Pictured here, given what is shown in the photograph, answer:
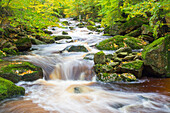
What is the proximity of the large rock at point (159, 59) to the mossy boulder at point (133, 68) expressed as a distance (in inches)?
15.0

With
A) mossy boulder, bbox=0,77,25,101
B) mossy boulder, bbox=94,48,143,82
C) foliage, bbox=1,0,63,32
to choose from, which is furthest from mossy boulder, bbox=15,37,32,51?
mossy boulder, bbox=0,77,25,101

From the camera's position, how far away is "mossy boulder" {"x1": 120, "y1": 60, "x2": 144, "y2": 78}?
522cm

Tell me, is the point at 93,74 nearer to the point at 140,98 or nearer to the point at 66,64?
the point at 66,64

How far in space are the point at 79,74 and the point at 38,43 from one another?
7.19m

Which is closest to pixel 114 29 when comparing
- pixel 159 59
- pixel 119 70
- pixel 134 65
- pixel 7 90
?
pixel 159 59

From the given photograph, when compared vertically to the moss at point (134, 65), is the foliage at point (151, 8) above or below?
above

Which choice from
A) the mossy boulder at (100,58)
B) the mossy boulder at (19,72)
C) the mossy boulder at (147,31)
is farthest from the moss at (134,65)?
the mossy boulder at (147,31)

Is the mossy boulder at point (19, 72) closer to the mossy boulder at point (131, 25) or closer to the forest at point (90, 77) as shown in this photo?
the forest at point (90, 77)

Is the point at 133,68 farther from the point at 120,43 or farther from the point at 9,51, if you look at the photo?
the point at 9,51

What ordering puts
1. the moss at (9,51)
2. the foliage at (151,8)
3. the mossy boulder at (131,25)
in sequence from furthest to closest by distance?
the mossy boulder at (131,25), the moss at (9,51), the foliage at (151,8)

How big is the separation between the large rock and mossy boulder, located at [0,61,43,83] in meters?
4.72

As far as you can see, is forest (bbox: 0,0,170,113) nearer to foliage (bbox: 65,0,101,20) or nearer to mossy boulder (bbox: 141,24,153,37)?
mossy boulder (bbox: 141,24,153,37)

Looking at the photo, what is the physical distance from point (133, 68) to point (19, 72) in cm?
454

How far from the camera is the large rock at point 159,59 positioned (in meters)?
5.36
